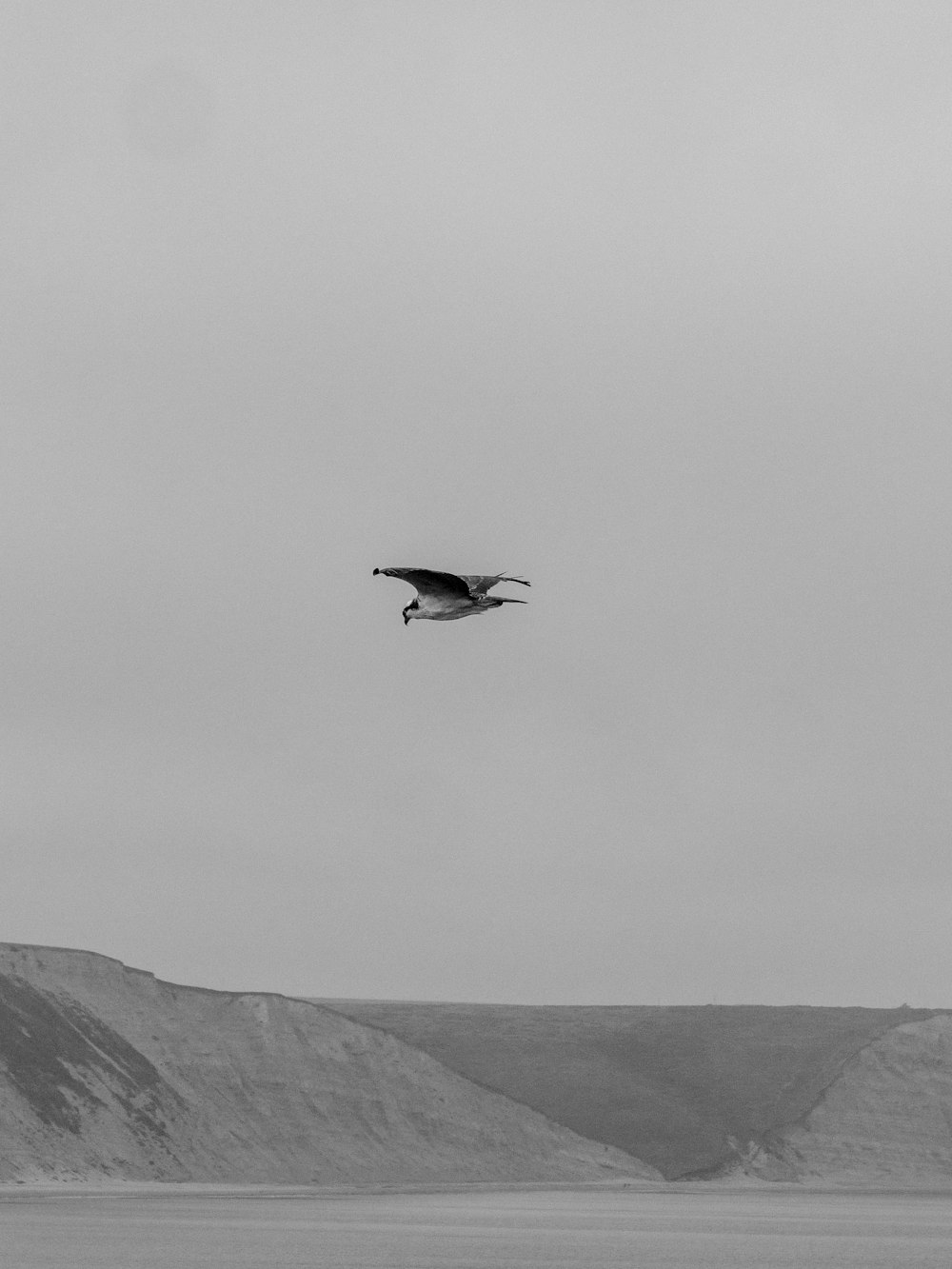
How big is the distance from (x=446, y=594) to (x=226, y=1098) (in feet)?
326

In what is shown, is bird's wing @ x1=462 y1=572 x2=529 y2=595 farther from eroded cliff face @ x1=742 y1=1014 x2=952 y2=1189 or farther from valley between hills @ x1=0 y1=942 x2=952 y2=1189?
eroded cliff face @ x1=742 y1=1014 x2=952 y2=1189

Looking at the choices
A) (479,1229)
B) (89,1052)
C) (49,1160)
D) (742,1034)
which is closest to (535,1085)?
(742,1034)

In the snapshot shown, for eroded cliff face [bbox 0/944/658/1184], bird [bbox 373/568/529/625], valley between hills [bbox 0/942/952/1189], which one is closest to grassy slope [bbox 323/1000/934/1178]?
valley between hills [bbox 0/942/952/1189]

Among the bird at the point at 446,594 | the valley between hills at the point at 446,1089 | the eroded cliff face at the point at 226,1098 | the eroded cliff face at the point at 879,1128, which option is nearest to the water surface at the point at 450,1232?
the eroded cliff face at the point at 226,1098

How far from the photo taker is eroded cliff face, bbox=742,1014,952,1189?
A: 481 ft

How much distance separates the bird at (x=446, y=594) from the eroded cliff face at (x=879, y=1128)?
117 m

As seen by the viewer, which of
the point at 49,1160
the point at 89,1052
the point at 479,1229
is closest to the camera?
the point at 479,1229

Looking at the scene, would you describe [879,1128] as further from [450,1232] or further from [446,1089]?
[450,1232]

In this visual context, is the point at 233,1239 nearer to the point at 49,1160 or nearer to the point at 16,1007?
the point at 49,1160

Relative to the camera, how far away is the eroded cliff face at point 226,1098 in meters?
117

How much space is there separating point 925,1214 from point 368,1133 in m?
33.8

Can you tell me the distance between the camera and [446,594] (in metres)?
34.9

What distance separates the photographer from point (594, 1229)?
324 feet

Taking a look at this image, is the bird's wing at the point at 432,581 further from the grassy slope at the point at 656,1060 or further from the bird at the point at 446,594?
the grassy slope at the point at 656,1060
